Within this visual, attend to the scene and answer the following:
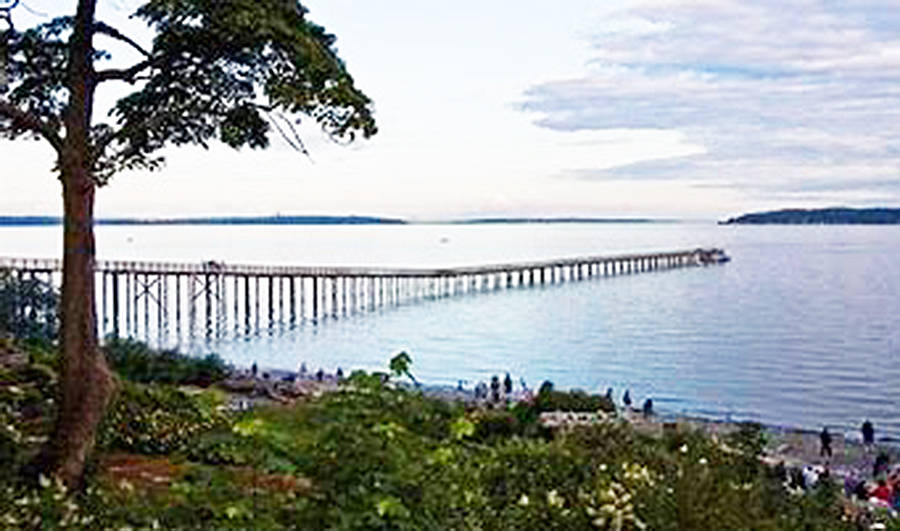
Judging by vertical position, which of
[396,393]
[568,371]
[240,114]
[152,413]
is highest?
[240,114]

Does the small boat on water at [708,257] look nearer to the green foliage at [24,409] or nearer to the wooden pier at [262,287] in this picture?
the wooden pier at [262,287]

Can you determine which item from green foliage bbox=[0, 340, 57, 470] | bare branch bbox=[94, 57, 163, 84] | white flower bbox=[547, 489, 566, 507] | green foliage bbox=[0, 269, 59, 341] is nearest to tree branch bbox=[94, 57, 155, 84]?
bare branch bbox=[94, 57, 163, 84]

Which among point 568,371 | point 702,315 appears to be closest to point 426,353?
point 568,371

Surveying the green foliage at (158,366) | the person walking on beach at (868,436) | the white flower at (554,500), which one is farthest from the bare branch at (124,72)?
the person walking on beach at (868,436)

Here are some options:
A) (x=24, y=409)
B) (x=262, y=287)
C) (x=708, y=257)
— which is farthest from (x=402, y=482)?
Answer: (x=708, y=257)

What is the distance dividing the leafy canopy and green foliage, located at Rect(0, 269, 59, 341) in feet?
148

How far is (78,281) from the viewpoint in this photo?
1266 centimetres

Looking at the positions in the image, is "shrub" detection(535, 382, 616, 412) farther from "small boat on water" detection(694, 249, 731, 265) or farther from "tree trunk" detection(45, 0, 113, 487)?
"small boat on water" detection(694, 249, 731, 265)

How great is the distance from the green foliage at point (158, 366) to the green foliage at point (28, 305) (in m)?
10.5

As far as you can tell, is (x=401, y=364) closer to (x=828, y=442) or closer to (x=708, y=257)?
(x=828, y=442)

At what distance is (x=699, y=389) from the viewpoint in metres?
65.7

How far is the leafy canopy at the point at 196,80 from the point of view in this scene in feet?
39.9

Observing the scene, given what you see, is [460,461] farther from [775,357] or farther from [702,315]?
[702,315]

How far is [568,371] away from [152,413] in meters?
58.2
